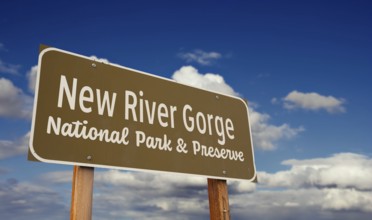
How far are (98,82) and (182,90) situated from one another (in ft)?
3.55

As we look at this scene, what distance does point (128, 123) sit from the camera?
139 inches

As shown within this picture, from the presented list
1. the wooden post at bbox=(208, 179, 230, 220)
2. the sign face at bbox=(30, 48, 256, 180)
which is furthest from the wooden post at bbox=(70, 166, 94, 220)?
the wooden post at bbox=(208, 179, 230, 220)

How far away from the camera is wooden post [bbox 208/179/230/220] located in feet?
13.4

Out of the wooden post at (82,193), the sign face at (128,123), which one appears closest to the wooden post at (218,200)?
the sign face at (128,123)

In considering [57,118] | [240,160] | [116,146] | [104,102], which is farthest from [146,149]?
[240,160]

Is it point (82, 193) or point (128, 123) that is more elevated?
point (128, 123)

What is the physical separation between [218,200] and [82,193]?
171 cm

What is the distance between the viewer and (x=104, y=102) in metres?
3.44

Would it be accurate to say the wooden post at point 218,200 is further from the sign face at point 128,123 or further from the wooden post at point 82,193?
the wooden post at point 82,193

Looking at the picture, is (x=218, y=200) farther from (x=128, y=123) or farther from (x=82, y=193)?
(x=82, y=193)

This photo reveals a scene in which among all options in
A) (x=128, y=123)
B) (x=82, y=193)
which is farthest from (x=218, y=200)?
(x=82, y=193)

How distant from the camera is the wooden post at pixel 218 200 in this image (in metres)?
4.09

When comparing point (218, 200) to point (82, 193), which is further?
point (218, 200)

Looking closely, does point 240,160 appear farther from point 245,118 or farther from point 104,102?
point 104,102
